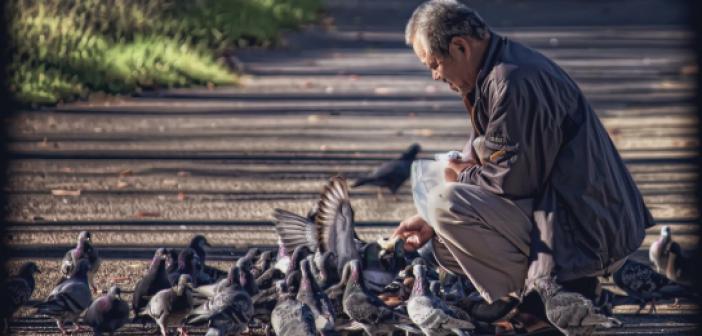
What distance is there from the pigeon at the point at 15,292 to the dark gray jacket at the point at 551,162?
8.57 feet

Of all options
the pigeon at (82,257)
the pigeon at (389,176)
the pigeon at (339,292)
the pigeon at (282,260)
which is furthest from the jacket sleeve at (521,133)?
the pigeon at (389,176)

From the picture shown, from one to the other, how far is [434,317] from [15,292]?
2.31 meters

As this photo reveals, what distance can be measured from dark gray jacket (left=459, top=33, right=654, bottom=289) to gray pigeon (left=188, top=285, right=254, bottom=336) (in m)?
1.46

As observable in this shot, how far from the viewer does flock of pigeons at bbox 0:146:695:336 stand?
19.7 ft

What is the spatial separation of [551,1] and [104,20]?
1278 cm

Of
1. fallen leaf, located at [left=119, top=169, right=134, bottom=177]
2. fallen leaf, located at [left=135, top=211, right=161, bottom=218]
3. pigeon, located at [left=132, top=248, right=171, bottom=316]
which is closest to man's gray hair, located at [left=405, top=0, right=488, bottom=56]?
pigeon, located at [left=132, top=248, right=171, bottom=316]

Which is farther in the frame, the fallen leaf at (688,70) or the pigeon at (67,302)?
the fallen leaf at (688,70)

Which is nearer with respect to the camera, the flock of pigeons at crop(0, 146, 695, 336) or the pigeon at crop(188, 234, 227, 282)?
the flock of pigeons at crop(0, 146, 695, 336)

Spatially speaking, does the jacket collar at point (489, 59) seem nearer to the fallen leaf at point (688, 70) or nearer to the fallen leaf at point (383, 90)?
→ the fallen leaf at point (383, 90)

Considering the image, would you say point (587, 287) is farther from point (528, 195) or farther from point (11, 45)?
point (11, 45)

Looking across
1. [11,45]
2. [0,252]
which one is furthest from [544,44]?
[0,252]

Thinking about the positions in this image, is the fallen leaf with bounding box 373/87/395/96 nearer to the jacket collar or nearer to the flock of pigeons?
the flock of pigeons

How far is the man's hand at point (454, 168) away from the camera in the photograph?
240 inches

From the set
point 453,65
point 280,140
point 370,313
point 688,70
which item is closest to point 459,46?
point 453,65
